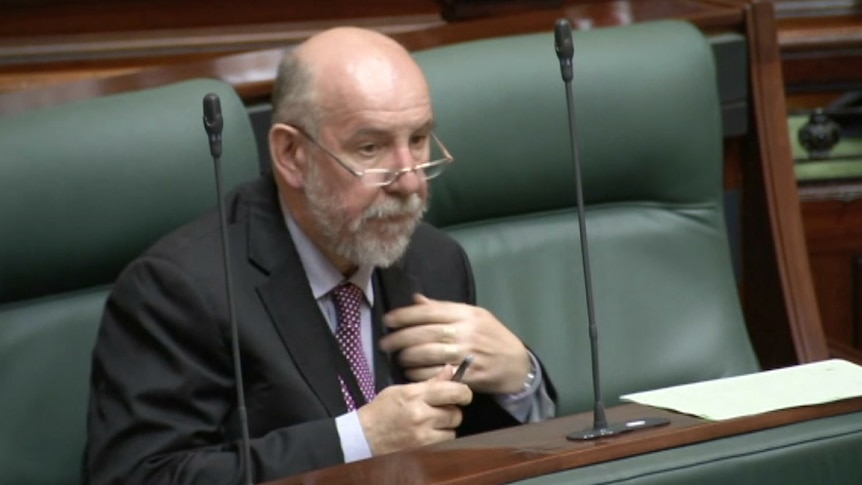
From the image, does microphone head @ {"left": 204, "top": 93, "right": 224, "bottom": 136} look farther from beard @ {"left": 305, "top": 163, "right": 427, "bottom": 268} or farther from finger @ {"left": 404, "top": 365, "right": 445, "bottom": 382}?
finger @ {"left": 404, "top": 365, "right": 445, "bottom": 382}

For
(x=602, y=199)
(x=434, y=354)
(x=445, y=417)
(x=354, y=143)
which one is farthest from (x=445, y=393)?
(x=602, y=199)

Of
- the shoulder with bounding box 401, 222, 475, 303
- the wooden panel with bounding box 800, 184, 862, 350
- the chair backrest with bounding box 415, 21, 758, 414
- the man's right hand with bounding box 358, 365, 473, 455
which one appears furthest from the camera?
the wooden panel with bounding box 800, 184, 862, 350

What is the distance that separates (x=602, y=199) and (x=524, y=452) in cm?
99

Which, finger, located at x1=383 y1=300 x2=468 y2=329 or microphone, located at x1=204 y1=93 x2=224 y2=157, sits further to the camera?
finger, located at x1=383 y1=300 x2=468 y2=329

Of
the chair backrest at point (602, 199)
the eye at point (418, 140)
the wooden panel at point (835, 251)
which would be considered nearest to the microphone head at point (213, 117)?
the eye at point (418, 140)

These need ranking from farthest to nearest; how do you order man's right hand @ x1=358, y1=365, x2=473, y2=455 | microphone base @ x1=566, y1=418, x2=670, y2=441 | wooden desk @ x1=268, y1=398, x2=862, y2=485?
man's right hand @ x1=358, y1=365, x2=473, y2=455 → microphone base @ x1=566, y1=418, x2=670, y2=441 → wooden desk @ x1=268, y1=398, x2=862, y2=485

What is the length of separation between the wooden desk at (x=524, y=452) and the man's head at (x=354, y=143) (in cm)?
42

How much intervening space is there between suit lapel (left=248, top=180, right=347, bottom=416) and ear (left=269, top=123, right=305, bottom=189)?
0.06 m

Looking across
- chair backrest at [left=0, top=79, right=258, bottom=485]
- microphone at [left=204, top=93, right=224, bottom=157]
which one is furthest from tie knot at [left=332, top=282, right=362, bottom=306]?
microphone at [left=204, top=93, right=224, bottom=157]

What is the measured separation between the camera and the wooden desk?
1.46m

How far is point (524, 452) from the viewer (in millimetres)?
1521

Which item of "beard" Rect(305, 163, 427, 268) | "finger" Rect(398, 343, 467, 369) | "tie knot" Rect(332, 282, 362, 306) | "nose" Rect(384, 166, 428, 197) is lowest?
"finger" Rect(398, 343, 467, 369)

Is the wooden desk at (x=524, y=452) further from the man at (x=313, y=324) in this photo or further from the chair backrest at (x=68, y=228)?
the chair backrest at (x=68, y=228)

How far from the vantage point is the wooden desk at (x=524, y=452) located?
1.46 meters
